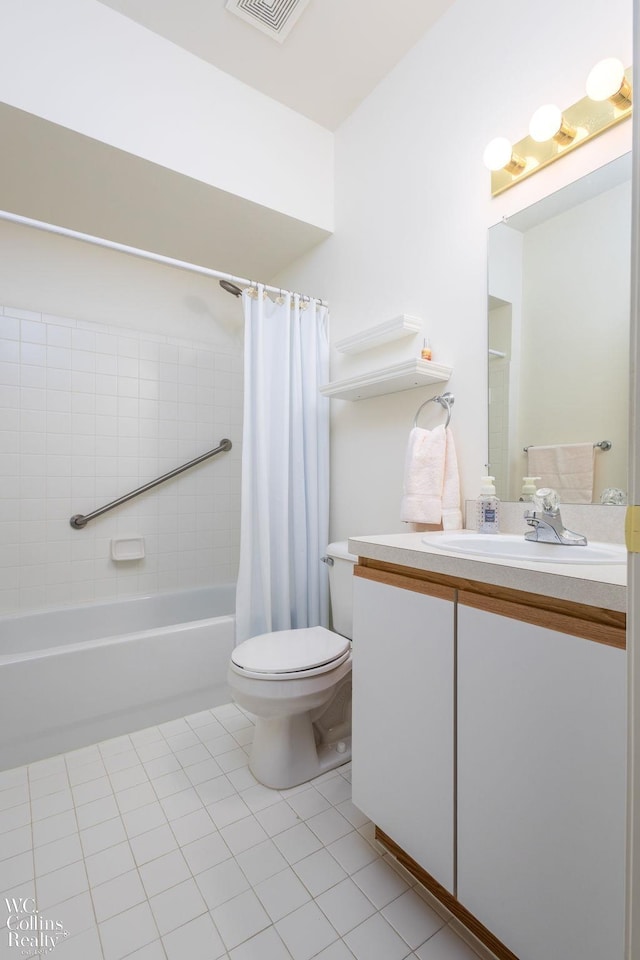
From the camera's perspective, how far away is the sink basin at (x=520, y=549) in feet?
3.06

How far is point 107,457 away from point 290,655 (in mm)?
1544

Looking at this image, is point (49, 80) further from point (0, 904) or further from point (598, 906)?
point (598, 906)

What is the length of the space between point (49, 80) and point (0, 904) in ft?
8.04

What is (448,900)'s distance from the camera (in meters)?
1.01

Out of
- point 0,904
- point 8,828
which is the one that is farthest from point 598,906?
point 8,828

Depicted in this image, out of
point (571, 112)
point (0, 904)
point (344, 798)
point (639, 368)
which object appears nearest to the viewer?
point (639, 368)

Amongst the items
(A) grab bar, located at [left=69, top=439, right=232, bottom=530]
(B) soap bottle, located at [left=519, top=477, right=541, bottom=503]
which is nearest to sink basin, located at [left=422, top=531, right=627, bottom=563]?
(B) soap bottle, located at [left=519, top=477, right=541, bottom=503]

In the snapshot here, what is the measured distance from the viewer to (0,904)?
104cm

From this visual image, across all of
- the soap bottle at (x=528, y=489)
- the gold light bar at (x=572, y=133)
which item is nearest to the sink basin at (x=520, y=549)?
the soap bottle at (x=528, y=489)

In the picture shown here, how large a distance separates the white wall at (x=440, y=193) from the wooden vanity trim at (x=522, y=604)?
619 mm

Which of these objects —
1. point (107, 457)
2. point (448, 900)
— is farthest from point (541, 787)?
point (107, 457)

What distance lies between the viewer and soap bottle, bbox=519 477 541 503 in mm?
1333

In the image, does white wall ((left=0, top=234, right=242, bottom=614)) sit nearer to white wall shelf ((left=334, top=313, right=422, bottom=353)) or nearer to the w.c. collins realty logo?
white wall shelf ((left=334, top=313, right=422, bottom=353))

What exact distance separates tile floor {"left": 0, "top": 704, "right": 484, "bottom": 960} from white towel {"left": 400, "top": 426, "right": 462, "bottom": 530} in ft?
3.04
